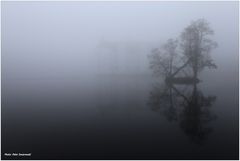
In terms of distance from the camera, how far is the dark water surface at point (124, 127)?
16.9ft

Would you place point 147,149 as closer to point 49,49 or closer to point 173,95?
point 173,95

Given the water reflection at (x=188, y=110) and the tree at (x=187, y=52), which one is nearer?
the water reflection at (x=188, y=110)

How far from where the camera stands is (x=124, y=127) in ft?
21.7

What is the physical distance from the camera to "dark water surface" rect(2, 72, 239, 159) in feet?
16.9

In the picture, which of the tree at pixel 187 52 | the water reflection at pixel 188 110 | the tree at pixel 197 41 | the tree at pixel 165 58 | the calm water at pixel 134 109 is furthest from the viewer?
the tree at pixel 165 58

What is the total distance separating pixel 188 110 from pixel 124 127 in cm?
248

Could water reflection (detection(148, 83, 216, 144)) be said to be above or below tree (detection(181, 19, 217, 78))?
below

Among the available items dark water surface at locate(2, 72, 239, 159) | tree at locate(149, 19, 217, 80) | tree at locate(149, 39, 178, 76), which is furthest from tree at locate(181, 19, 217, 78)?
dark water surface at locate(2, 72, 239, 159)

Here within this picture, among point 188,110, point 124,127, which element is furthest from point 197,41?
point 124,127

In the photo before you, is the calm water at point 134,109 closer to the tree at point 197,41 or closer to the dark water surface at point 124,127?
the dark water surface at point 124,127

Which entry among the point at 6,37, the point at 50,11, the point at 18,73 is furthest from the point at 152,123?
the point at 6,37

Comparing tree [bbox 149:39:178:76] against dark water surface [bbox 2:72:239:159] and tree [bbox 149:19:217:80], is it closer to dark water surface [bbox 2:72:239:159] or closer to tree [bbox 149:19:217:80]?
tree [bbox 149:19:217:80]

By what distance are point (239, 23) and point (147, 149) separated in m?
12.9

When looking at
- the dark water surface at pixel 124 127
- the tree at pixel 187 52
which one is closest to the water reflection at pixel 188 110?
the dark water surface at pixel 124 127
